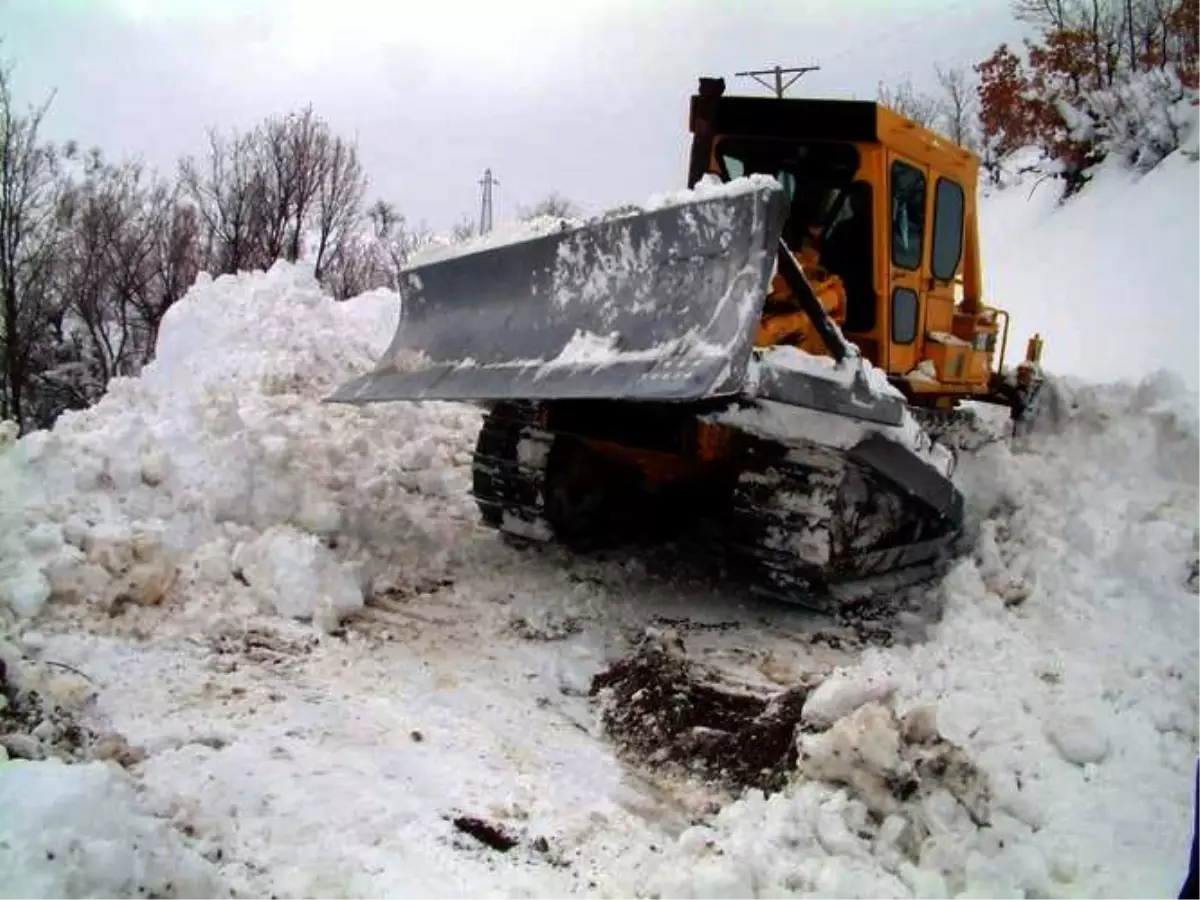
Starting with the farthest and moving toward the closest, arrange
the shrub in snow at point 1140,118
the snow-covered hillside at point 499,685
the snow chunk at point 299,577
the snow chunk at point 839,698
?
the shrub in snow at point 1140,118 < the snow chunk at point 299,577 < the snow chunk at point 839,698 < the snow-covered hillside at point 499,685

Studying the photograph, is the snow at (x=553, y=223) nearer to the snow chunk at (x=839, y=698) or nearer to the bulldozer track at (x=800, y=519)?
the bulldozer track at (x=800, y=519)

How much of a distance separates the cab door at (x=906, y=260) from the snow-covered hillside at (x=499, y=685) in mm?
837

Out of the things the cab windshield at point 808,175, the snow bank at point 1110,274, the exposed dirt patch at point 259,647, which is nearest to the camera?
the exposed dirt patch at point 259,647

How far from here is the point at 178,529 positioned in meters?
4.69

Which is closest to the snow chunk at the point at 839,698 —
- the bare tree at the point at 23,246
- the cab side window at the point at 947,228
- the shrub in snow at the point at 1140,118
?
the cab side window at the point at 947,228

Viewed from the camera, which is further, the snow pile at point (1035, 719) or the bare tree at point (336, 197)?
the bare tree at point (336, 197)

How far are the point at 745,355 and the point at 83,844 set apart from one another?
2.55 m

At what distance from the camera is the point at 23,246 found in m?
15.8

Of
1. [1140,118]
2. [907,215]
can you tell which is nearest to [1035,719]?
[907,215]

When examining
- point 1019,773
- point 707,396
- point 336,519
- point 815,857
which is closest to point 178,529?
point 336,519

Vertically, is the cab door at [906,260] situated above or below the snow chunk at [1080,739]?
above

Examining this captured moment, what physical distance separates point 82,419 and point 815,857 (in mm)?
5424

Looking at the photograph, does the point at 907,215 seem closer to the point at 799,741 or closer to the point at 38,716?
the point at 799,741

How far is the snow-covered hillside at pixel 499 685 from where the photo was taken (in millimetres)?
2584
